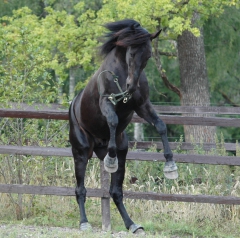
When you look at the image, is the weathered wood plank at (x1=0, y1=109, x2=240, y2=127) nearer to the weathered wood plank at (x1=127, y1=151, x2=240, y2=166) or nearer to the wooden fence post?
the weathered wood plank at (x1=127, y1=151, x2=240, y2=166)

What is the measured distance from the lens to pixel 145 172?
30.4 ft

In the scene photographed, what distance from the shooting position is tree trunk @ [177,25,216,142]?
15320 millimetres

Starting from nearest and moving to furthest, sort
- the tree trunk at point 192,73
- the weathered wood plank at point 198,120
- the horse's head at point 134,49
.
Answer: the horse's head at point 134,49, the weathered wood plank at point 198,120, the tree trunk at point 192,73

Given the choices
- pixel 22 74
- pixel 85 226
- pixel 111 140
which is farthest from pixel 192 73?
pixel 111 140

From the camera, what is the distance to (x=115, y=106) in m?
6.65

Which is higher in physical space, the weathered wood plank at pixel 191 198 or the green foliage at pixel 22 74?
the green foliage at pixel 22 74

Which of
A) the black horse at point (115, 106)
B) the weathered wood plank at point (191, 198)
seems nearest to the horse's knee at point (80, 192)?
the black horse at point (115, 106)

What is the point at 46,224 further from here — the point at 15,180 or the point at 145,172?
the point at 145,172

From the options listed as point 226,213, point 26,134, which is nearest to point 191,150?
point 226,213

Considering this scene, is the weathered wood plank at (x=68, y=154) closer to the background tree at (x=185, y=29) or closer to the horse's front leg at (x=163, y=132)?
the horse's front leg at (x=163, y=132)

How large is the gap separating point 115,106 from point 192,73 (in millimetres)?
9289

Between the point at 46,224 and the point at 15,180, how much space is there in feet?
3.13

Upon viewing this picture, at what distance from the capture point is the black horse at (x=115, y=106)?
6.39 metres

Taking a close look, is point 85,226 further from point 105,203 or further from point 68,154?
point 68,154
